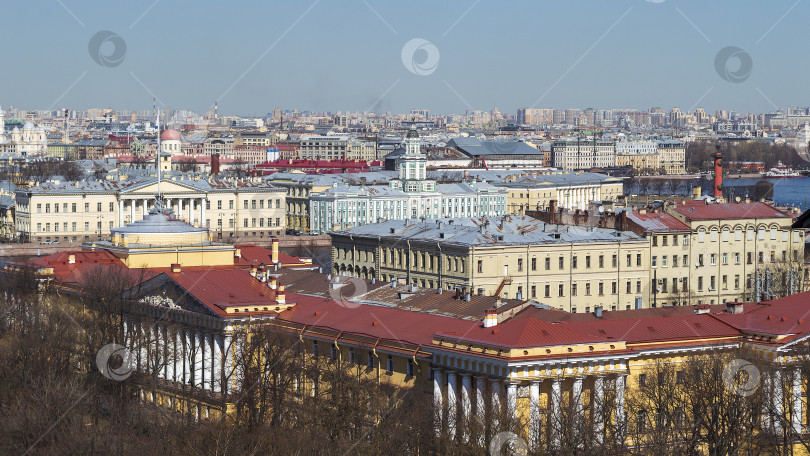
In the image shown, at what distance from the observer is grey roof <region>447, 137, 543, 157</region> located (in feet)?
394

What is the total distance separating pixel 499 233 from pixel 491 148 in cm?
9024

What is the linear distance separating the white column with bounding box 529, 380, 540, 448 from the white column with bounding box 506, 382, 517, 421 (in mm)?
183


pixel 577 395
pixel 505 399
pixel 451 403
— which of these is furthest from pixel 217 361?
pixel 577 395

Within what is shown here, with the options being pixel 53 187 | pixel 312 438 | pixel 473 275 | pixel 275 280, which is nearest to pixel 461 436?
pixel 312 438

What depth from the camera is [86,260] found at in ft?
87.4

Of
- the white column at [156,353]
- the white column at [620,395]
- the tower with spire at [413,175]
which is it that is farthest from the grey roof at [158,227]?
the tower with spire at [413,175]

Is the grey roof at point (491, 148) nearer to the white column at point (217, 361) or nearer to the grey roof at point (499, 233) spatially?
the grey roof at point (499, 233)

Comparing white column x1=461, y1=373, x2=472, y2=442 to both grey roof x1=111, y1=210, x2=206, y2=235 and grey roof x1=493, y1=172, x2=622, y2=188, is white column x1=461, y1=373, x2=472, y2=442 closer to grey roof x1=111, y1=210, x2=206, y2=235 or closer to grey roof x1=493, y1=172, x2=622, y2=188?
grey roof x1=111, y1=210, x2=206, y2=235

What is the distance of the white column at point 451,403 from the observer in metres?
15.9

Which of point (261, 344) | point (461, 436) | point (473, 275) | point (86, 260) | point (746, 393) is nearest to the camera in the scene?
point (461, 436)

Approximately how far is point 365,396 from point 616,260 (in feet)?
53.3

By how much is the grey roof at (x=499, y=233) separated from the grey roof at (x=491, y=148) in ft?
276

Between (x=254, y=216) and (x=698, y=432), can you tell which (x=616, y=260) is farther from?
(x=254, y=216)

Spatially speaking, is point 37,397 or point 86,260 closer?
point 37,397
